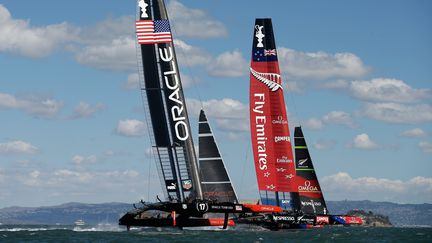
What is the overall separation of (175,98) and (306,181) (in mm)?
18506

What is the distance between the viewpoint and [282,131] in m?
71.4

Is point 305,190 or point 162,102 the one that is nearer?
point 162,102

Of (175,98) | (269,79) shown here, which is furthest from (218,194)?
(269,79)

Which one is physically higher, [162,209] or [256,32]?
[256,32]

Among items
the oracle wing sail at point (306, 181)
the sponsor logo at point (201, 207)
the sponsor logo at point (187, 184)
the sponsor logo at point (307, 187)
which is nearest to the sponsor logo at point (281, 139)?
the oracle wing sail at point (306, 181)

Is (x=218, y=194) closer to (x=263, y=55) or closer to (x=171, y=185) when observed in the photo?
(x=171, y=185)

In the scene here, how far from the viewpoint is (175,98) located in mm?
63125

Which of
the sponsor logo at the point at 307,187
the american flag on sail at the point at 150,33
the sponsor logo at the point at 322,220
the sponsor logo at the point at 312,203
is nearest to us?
the american flag on sail at the point at 150,33

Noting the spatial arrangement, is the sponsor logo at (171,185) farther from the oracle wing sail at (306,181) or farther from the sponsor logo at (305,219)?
the oracle wing sail at (306,181)

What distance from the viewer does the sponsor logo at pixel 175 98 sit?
2484 inches

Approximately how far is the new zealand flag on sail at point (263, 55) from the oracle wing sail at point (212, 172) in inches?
307

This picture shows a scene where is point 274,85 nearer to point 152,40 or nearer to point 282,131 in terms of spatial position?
point 282,131

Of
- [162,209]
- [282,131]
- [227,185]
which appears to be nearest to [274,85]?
[282,131]

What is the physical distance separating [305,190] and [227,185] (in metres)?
12.9
